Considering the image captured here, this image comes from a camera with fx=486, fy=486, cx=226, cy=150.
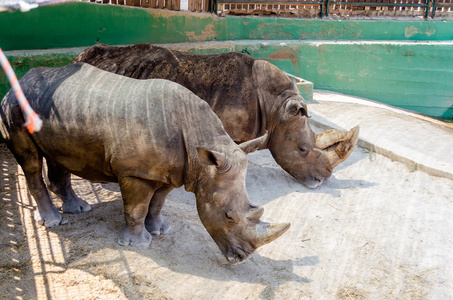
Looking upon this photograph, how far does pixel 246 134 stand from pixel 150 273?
2.22 meters

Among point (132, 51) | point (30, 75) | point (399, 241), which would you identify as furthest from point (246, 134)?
point (30, 75)

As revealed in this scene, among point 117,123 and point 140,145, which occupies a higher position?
point 117,123

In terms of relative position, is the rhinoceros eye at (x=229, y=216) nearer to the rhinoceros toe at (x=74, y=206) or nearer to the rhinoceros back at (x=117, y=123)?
the rhinoceros back at (x=117, y=123)

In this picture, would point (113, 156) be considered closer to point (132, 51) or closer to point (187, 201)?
point (187, 201)

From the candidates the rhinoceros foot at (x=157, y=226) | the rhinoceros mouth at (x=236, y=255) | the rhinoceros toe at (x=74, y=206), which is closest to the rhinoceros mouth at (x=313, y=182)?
the rhinoceros foot at (x=157, y=226)

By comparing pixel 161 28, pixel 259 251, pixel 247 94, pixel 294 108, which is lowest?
pixel 259 251

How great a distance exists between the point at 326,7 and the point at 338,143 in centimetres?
648

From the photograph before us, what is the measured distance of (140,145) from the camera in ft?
12.5

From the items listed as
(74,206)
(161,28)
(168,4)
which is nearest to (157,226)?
(74,206)

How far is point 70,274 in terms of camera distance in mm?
3711

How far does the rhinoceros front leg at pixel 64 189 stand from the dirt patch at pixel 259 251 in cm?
10

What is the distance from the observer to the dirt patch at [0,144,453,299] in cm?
369

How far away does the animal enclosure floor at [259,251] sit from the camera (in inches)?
145

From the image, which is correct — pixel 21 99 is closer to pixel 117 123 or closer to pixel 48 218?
pixel 117 123
